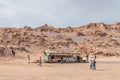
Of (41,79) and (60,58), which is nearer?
(41,79)

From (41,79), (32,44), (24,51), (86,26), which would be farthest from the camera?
(86,26)

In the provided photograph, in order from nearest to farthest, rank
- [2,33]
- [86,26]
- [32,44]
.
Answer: [32,44], [2,33], [86,26]

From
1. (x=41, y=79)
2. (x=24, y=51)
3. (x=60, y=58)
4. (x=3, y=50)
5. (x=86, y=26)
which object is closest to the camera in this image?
(x=41, y=79)

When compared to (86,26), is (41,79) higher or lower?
lower

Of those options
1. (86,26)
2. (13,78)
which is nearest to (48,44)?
(86,26)

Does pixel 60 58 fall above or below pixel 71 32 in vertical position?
below

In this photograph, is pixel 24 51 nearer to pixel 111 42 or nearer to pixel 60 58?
pixel 60 58

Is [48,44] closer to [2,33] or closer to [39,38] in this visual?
[39,38]

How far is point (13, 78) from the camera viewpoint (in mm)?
28016

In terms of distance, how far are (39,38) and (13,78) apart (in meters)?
70.7

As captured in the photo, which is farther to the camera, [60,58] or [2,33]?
[2,33]

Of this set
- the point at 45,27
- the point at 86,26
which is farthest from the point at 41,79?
the point at 86,26

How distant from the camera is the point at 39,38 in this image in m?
98.6

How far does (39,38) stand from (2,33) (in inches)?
406
